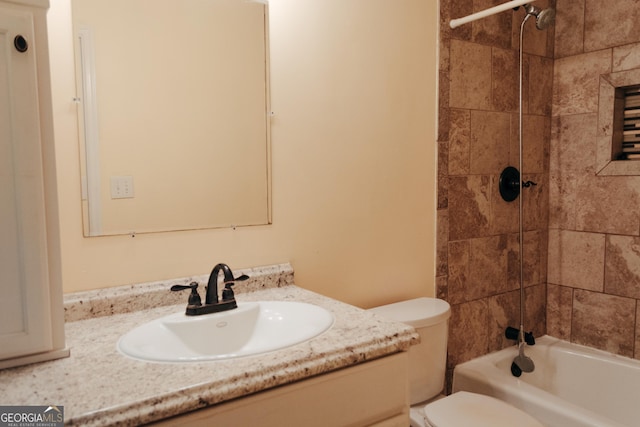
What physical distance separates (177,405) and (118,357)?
0.84ft

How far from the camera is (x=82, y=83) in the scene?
1.21 m

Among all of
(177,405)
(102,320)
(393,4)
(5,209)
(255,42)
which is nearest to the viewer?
(177,405)

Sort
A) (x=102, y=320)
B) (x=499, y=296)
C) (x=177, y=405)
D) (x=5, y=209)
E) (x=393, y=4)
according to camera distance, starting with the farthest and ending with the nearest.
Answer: (x=499, y=296), (x=393, y=4), (x=102, y=320), (x=5, y=209), (x=177, y=405)

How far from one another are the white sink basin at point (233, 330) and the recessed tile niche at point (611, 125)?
1.84 meters

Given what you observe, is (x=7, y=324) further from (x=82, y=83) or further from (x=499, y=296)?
(x=499, y=296)

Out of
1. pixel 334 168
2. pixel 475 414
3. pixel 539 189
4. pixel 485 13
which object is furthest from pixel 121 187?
pixel 539 189

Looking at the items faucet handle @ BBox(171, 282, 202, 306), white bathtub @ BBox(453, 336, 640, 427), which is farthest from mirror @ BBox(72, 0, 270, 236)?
white bathtub @ BBox(453, 336, 640, 427)

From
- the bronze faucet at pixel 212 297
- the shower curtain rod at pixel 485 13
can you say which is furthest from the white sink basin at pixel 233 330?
the shower curtain rod at pixel 485 13

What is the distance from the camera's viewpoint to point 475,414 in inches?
59.6

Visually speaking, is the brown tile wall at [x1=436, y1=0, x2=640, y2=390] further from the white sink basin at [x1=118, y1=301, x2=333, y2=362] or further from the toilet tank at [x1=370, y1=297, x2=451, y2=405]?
the white sink basin at [x1=118, y1=301, x2=333, y2=362]

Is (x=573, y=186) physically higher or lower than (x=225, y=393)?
higher

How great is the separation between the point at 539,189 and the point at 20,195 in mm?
2396

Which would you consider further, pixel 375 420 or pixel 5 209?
pixel 375 420

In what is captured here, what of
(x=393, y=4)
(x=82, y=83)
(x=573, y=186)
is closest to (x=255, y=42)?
(x=82, y=83)
